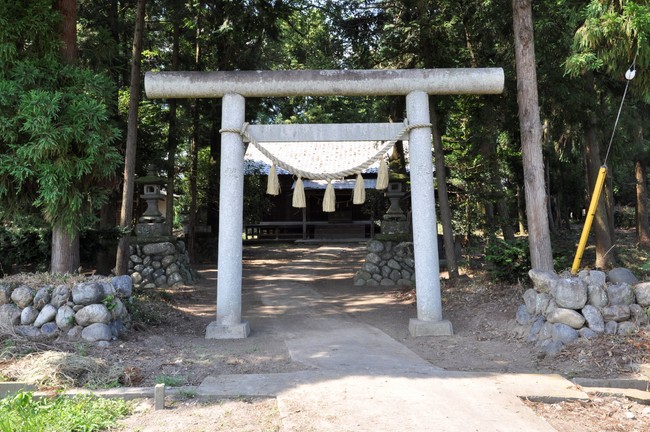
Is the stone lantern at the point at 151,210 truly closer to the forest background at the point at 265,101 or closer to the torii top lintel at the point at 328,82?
the forest background at the point at 265,101

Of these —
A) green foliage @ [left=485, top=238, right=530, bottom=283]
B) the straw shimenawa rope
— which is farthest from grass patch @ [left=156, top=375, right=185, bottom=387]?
green foliage @ [left=485, top=238, right=530, bottom=283]

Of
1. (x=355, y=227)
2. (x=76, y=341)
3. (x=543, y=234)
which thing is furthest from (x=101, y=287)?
(x=355, y=227)

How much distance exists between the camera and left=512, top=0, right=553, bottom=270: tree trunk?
811 centimetres

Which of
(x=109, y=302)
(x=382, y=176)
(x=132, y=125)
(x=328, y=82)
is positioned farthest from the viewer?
(x=132, y=125)

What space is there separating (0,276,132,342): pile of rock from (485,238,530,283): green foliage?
22.6 ft

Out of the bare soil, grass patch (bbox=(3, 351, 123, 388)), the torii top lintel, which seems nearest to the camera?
the bare soil

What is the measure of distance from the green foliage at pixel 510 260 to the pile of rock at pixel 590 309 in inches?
99.4

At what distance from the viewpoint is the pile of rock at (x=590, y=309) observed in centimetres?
644

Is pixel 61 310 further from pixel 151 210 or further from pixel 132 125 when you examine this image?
pixel 151 210

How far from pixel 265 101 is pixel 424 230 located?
14.5 m

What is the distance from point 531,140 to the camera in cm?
820

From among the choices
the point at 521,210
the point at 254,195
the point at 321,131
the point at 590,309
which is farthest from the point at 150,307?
the point at 521,210

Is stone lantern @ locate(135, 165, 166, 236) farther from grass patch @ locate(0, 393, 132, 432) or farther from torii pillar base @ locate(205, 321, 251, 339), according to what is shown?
grass patch @ locate(0, 393, 132, 432)

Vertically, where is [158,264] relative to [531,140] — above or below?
below
